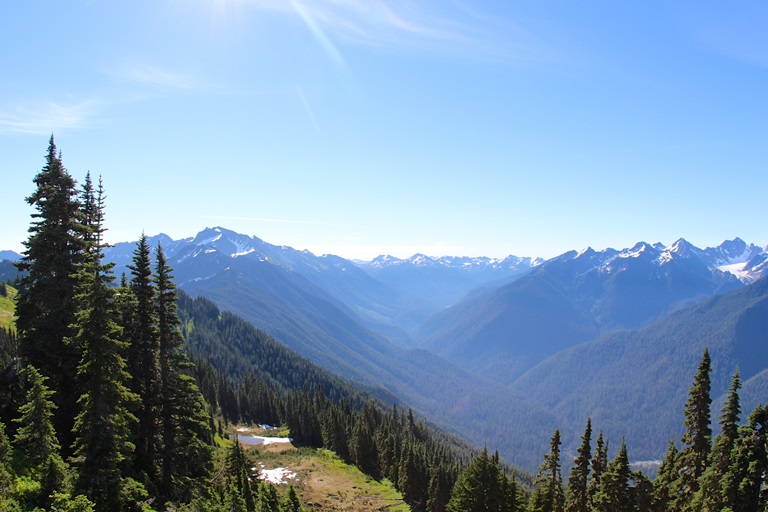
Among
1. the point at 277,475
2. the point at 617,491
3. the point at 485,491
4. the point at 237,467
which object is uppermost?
the point at 617,491

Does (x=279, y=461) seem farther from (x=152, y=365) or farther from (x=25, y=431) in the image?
(x=25, y=431)

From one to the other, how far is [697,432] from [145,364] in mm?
42597

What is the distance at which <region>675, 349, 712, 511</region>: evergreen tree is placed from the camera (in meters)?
36.4

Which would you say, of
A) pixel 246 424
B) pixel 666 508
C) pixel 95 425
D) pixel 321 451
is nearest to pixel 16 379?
pixel 95 425

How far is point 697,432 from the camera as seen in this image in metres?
37.0

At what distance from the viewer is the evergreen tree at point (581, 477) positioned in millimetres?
38906

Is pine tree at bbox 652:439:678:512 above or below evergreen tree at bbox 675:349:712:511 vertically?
below

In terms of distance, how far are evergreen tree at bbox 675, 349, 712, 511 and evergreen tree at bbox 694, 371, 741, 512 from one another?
1.56 m

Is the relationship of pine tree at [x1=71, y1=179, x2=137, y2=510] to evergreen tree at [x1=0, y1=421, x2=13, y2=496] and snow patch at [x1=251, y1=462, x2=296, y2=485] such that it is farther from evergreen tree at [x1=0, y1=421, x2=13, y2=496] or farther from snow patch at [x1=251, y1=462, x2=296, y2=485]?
snow patch at [x1=251, y1=462, x2=296, y2=485]

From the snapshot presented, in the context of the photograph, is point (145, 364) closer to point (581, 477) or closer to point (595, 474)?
point (581, 477)

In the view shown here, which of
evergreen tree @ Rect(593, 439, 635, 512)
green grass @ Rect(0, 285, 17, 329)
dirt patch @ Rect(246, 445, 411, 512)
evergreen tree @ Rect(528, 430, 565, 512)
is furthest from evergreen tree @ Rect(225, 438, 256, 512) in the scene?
green grass @ Rect(0, 285, 17, 329)

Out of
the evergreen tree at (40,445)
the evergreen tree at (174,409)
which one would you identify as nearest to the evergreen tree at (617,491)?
the evergreen tree at (174,409)

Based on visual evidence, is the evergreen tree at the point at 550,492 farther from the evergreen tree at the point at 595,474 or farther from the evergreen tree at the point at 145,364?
the evergreen tree at the point at 145,364

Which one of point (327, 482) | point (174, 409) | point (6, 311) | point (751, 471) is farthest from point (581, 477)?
point (6, 311)
